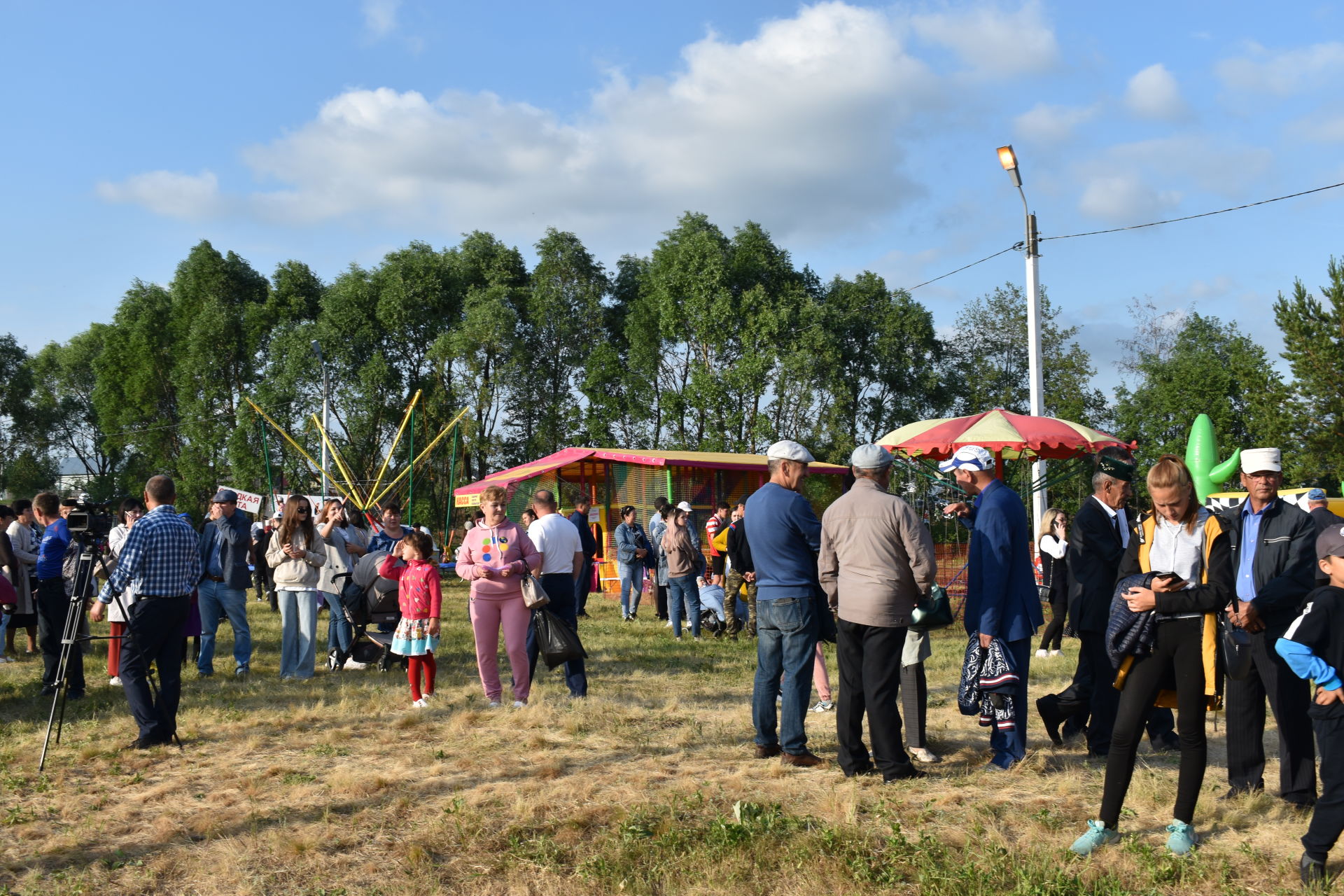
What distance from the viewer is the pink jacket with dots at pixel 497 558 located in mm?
8148

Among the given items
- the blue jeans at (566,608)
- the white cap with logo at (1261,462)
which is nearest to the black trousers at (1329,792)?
the white cap with logo at (1261,462)

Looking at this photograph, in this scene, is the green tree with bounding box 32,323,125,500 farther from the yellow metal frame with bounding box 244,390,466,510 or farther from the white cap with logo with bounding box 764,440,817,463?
the white cap with logo with bounding box 764,440,817,463

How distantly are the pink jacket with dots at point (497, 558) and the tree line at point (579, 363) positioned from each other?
2682 centimetres

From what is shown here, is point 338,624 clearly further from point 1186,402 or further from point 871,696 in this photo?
point 1186,402

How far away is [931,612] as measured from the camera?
20.1 ft

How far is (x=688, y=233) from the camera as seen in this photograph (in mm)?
40375

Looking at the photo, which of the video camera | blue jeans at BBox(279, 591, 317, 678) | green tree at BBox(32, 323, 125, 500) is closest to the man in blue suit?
the video camera

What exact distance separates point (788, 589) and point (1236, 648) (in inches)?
93.8

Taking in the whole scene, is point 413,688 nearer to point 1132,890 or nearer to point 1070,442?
point 1132,890

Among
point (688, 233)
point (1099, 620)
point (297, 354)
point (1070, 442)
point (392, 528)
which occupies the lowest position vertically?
point (1099, 620)

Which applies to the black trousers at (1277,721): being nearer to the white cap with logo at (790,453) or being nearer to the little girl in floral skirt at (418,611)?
the white cap with logo at (790,453)

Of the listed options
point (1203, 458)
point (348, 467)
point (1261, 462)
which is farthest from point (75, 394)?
point (1261, 462)

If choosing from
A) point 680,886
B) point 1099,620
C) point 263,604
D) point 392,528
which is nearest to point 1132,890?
point 680,886

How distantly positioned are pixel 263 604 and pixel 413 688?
435 inches
